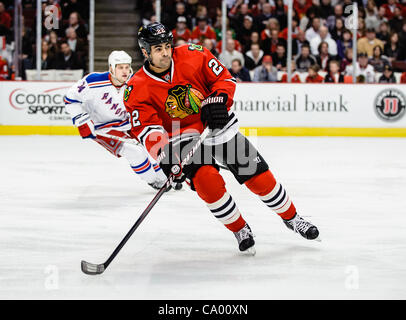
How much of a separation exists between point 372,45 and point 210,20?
2.08m

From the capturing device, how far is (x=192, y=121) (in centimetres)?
347

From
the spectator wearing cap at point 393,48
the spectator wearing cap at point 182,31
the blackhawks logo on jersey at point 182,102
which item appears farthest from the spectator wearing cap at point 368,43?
the blackhawks logo on jersey at point 182,102

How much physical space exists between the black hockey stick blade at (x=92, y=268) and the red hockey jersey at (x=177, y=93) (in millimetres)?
590

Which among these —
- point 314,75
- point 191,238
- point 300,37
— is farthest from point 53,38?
point 191,238

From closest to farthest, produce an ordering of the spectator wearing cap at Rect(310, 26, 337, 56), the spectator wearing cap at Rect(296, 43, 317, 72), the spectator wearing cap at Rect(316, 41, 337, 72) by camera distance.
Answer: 1. the spectator wearing cap at Rect(296, 43, 317, 72)
2. the spectator wearing cap at Rect(316, 41, 337, 72)
3. the spectator wearing cap at Rect(310, 26, 337, 56)

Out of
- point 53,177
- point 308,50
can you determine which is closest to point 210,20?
point 308,50

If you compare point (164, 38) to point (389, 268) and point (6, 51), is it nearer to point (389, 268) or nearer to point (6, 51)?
point (389, 268)

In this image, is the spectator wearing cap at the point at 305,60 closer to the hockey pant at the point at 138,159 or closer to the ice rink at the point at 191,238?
the ice rink at the point at 191,238

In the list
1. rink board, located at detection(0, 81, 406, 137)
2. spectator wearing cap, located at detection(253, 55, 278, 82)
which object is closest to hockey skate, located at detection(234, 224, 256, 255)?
rink board, located at detection(0, 81, 406, 137)

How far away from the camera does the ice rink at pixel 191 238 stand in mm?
2869

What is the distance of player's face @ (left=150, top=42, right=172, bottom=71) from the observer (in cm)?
333

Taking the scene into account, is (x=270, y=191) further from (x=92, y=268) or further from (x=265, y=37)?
(x=265, y=37)

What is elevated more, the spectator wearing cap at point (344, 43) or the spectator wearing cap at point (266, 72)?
the spectator wearing cap at point (344, 43)

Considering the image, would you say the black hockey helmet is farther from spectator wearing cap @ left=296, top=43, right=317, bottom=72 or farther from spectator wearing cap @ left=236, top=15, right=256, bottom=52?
spectator wearing cap @ left=236, top=15, right=256, bottom=52
